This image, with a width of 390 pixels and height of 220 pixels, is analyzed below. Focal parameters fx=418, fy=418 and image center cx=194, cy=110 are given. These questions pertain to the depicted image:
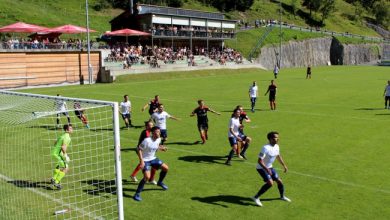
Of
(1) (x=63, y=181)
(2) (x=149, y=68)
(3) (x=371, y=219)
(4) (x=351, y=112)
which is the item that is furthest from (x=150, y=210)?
(2) (x=149, y=68)

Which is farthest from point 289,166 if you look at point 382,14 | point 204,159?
point 382,14

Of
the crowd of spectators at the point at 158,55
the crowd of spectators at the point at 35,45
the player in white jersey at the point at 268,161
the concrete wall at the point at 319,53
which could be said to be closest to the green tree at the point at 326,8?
the concrete wall at the point at 319,53

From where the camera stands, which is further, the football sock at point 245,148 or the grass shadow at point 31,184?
the football sock at point 245,148

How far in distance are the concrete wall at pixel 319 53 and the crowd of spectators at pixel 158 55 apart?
445 inches

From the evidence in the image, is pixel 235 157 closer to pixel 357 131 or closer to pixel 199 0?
pixel 357 131

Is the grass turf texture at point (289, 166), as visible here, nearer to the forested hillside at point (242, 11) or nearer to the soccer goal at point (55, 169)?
the soccer goal at point (55, 169)

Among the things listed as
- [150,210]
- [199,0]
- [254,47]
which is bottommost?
[150,210]

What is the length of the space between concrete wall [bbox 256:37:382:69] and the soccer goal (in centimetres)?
5926

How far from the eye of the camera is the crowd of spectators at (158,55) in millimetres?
48125

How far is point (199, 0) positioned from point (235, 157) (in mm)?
88209

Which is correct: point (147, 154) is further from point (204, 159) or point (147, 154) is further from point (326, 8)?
point (326, 8)

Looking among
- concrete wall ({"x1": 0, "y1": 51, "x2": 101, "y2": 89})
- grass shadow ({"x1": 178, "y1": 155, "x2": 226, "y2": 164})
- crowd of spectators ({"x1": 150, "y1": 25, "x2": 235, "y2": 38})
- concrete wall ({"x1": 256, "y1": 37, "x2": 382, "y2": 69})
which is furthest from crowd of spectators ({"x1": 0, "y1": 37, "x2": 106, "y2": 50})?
concrete wall ({"x1": 256, "y1": 37, "x2": 382, "y2": 69})

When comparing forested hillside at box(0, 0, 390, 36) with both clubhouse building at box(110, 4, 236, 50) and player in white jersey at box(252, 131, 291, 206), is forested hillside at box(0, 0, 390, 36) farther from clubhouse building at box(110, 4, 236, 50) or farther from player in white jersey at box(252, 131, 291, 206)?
player in white jersey at box(252, 131, 291, 206)

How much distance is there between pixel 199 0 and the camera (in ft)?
323
